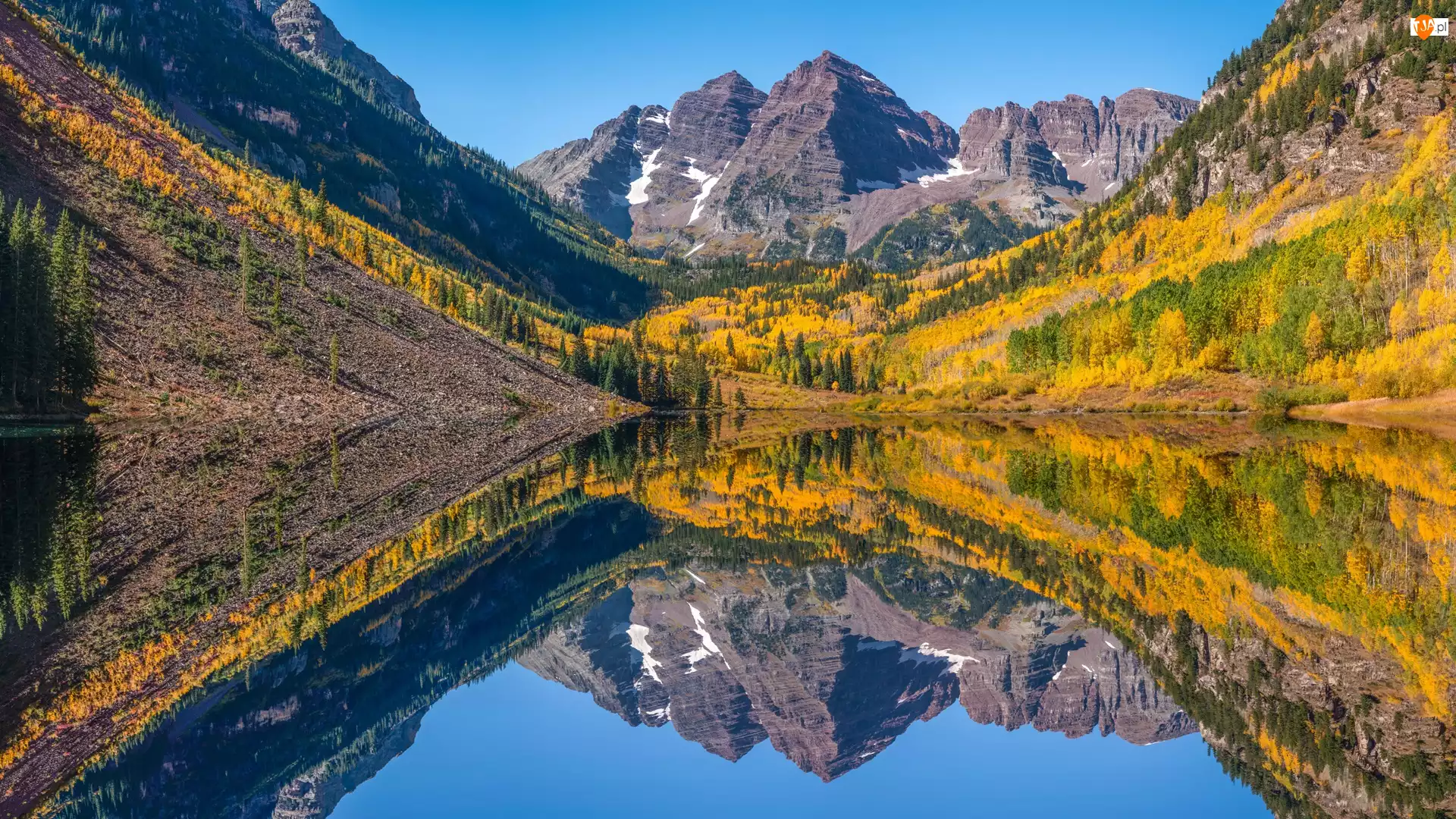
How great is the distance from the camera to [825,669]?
783 inches

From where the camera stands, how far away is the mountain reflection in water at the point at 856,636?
13.0 m

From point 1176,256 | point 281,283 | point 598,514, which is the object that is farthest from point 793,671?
point 1176,256

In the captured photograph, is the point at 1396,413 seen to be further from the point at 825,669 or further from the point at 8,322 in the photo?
the point at 8,322

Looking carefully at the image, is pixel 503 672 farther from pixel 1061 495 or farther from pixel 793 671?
pixel 1061 495

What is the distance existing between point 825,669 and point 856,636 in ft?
9.22

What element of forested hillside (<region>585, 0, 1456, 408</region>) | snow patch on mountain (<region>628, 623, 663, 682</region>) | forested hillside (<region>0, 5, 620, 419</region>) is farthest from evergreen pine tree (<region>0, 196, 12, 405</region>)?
forested hillside (<region>585, 0, 1456, 408</region>)

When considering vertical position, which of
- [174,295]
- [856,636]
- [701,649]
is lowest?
[701,649]

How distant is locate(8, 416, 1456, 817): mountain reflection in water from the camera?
510 inches

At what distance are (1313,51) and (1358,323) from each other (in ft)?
323

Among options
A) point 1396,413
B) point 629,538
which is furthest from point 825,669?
Answer: point 1396,413

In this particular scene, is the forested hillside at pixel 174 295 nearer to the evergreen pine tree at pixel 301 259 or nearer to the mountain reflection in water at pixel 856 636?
the evergreen pine tree at pixel 301 259

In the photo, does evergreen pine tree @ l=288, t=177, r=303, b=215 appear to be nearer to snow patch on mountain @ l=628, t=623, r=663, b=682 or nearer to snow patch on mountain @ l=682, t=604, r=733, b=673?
snow patch on mountain @ l=628, t=623, r=663, b=682

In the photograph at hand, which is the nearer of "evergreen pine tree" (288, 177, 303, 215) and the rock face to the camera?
the rock face

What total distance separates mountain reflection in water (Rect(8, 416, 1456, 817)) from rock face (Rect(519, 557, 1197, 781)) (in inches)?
3.2
